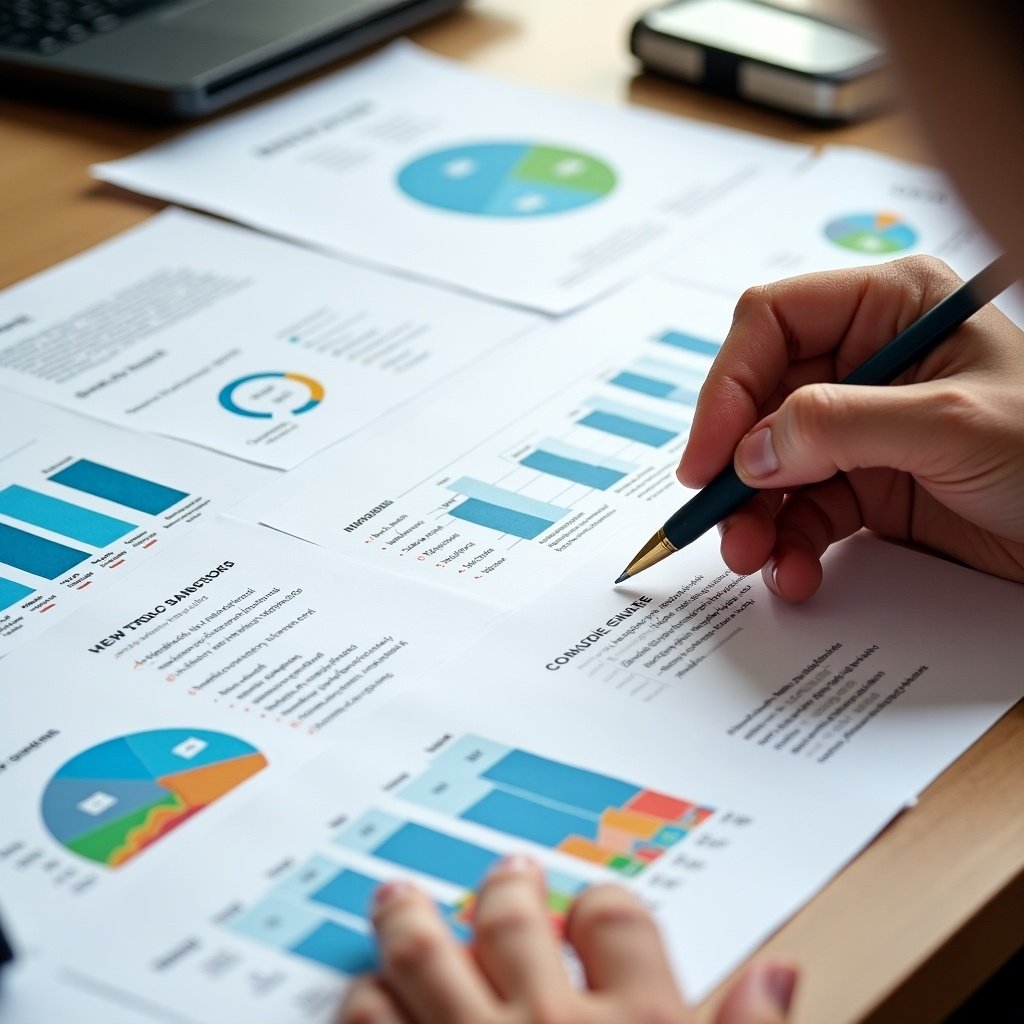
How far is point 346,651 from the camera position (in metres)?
0.69

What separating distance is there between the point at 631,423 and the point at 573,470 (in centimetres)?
6

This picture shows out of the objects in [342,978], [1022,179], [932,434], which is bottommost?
[342,978]

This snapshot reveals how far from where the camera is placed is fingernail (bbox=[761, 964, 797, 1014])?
500 millimetres

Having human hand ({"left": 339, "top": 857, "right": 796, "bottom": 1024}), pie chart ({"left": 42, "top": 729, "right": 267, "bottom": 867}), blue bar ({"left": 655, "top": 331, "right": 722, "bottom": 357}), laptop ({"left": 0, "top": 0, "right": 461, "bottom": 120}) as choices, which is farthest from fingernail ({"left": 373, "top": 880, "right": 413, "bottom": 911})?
laptop ({"left": 0, "top": 0, "right": 461, "bottom": 120})

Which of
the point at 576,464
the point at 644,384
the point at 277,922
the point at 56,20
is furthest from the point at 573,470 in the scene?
the point at 56,20

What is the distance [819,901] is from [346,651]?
247mm

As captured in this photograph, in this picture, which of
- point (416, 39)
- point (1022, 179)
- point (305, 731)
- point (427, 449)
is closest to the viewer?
point (1022, 179)

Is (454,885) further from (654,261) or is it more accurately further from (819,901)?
(654,261)

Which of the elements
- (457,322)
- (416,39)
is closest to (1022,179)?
(457,322)

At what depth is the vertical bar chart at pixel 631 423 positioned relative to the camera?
87 cm

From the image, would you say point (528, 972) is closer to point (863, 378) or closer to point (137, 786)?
point (137, 786)

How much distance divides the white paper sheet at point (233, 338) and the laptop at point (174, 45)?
19cm

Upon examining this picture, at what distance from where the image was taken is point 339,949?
545mm

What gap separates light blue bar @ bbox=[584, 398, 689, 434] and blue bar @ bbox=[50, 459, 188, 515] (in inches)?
9.7
